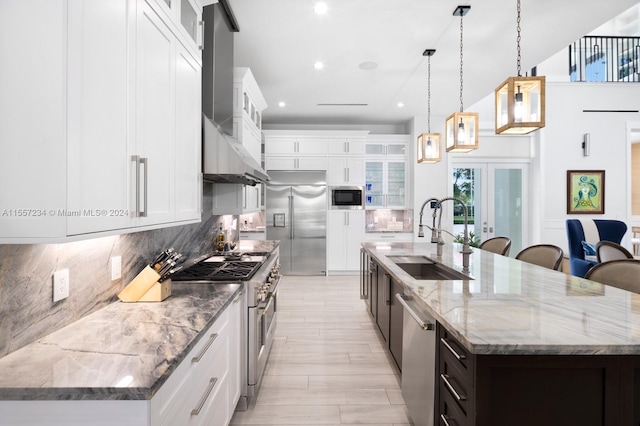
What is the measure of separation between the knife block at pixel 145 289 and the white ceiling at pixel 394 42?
97.9 inches

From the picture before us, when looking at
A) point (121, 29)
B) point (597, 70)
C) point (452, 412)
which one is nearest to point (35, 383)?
point (121, 29)

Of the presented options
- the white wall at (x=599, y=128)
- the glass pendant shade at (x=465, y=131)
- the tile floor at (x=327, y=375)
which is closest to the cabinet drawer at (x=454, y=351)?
the tile floor at (x=327, y=375)

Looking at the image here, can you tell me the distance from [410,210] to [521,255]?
366cm

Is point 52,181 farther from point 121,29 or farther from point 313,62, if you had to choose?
point 313,62

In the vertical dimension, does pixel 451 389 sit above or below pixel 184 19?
below

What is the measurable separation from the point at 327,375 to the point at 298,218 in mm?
3889

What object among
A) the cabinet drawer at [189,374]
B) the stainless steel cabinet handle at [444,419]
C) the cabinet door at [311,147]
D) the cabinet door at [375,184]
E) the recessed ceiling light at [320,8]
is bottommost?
the stainless steel cabinet handle at [444,419]

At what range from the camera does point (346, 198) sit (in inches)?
260

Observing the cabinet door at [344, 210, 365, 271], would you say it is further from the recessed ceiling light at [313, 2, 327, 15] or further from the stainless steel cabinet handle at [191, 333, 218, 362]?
the stainless steel cabinet handle at [191, 333, 218, 362]

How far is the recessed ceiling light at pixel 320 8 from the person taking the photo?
117 inches

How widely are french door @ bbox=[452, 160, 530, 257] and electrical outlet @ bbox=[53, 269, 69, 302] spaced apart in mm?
6804

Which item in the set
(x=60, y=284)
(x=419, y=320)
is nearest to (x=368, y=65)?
(x=419, y=320)

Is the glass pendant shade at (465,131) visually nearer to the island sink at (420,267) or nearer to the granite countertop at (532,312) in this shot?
the island sink at (420,267)

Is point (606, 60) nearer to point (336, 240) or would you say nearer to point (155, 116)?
point (336, 240)
